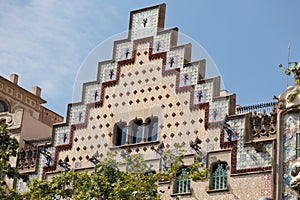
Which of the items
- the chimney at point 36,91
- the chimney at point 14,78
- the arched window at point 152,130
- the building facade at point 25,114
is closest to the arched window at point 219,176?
the arched window at point 152,130

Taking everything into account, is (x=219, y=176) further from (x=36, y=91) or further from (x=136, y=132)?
(x=36, y=91)

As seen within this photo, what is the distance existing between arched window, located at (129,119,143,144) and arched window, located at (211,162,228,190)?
11.4ft

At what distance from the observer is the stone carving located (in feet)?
108

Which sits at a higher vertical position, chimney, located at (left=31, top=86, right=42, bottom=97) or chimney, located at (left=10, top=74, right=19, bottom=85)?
chimney, located at (left=10, top=74, right=19, bottom=85)

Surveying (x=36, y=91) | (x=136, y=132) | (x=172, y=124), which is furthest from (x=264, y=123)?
(x=36, y=91)

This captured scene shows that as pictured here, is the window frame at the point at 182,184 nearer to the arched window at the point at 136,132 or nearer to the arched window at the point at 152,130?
the arched window at the point at 152,130

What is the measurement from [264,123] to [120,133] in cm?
598

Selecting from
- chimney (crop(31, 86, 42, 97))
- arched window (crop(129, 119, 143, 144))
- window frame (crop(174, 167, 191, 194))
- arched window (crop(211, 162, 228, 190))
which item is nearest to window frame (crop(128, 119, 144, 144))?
arched window (crop(129, 119, 143, 144))

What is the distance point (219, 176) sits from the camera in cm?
3341

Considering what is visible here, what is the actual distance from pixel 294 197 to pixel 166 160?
17.1ft

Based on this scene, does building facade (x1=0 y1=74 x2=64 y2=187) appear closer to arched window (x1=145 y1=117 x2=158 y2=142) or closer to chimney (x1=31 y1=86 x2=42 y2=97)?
chimney (x1=31 y1=86 x2=42 y2=97)

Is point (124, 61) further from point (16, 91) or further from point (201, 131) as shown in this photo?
point (16, 91)

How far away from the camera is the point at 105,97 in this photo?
122ft

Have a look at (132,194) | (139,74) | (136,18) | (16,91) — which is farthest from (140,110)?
(16,91)
